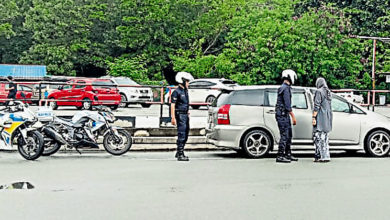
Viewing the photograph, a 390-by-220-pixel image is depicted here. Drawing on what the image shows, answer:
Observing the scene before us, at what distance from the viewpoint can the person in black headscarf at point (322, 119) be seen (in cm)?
1157

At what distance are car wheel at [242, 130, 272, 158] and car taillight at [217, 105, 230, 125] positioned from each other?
0.53 metres

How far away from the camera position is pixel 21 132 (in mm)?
11664

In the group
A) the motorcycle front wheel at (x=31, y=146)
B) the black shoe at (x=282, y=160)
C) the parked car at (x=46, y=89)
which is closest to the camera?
the black shoe at (x=282, y=160)

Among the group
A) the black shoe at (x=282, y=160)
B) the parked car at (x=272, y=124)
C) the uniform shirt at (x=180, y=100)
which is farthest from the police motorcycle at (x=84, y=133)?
the black shoe at (x=282, y=160)

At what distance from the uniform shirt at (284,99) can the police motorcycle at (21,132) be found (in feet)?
15.8

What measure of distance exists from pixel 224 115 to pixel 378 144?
3.44 metres

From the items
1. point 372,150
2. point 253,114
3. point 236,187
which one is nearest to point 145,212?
point 236,187

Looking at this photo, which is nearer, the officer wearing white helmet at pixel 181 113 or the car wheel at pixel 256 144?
the officer wearing white helmet at pixel 181 113

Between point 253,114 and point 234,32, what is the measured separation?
3151 cm

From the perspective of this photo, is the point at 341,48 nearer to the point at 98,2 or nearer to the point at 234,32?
the point at 234,32

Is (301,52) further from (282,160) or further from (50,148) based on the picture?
(50,148)

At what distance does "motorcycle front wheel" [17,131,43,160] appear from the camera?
11539 mm

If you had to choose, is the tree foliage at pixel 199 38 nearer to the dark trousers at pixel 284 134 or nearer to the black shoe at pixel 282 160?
the dark trousers at pixel 284 134

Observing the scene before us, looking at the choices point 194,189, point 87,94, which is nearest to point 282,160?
point 194,189
